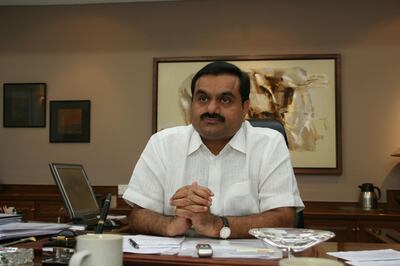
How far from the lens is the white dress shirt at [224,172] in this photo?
6.07 feet

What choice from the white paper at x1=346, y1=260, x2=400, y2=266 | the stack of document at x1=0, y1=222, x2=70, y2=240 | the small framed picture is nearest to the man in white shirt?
the stack of document at x1=0, y1=222, x2=70, y2=240

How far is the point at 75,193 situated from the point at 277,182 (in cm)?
88

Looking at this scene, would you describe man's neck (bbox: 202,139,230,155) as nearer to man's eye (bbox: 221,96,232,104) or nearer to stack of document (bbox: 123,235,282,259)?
man's eye (bbox: 221,96,232,104)

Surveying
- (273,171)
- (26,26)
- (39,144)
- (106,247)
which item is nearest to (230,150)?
(273,171)

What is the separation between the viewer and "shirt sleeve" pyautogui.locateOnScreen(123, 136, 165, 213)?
185cm

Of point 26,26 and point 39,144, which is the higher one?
point 26,26

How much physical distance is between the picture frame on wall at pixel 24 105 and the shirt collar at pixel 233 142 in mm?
2896

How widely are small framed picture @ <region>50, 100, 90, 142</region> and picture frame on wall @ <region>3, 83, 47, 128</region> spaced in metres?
0.12

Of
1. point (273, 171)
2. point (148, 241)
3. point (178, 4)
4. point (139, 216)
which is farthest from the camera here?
point (178, 4)

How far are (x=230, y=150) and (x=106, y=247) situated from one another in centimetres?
113

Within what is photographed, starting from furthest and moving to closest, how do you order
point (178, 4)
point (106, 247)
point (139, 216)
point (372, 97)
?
point (178, 4)
point (372, 97)
point (139, 216)
point (106, 247)

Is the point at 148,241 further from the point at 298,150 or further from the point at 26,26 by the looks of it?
the point at 26,26

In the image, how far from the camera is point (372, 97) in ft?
13.3

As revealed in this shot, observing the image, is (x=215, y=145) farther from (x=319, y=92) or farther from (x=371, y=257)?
(x=319, y=92)
